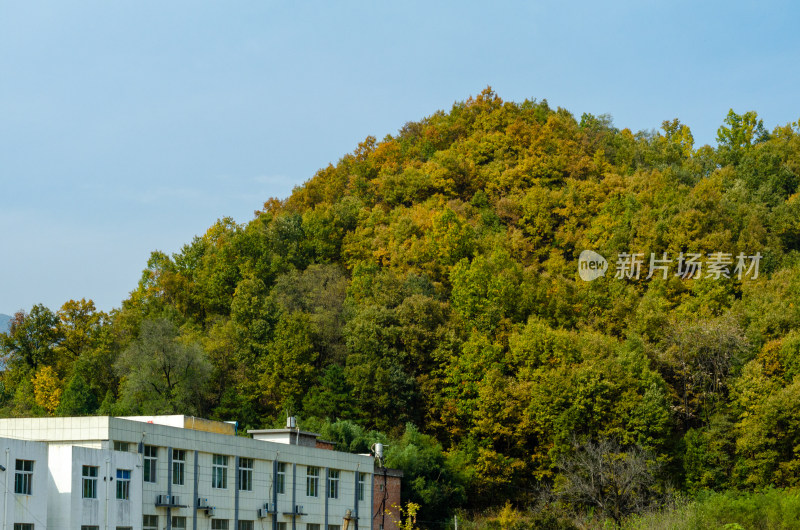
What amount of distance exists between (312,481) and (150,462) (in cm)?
1082

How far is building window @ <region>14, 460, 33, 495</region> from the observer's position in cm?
3303

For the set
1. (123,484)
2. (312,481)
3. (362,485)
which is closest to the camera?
(123,484)

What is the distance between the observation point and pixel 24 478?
33.3 metres

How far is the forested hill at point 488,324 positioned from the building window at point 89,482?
853 inches

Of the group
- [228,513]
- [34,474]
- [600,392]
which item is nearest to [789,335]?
[600,392]

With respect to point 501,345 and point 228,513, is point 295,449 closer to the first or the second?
point 228,513

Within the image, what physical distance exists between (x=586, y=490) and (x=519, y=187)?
126ft

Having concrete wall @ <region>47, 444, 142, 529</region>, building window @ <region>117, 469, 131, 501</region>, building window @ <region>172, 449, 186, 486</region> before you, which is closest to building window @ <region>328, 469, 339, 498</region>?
building window @ <region>172, 449, 186, 486</region>

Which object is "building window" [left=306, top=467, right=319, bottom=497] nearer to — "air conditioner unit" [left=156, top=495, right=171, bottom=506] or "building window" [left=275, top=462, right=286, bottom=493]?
"building window" [left=275, top=462, right=286, bottom=493]

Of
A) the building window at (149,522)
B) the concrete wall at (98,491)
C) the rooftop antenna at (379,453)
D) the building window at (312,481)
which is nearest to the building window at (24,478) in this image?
the concrete wall at (98,491)

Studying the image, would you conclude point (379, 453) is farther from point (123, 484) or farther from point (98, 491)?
point (98, 491)

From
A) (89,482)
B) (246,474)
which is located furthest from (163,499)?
(246,474)

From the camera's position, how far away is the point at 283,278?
7612cm

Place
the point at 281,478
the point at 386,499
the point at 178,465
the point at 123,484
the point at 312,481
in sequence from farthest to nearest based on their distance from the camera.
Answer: the point at 386,499 < the point at 312,481 < the point at 281,478 < the point at 178,465 < the point at 123,484
